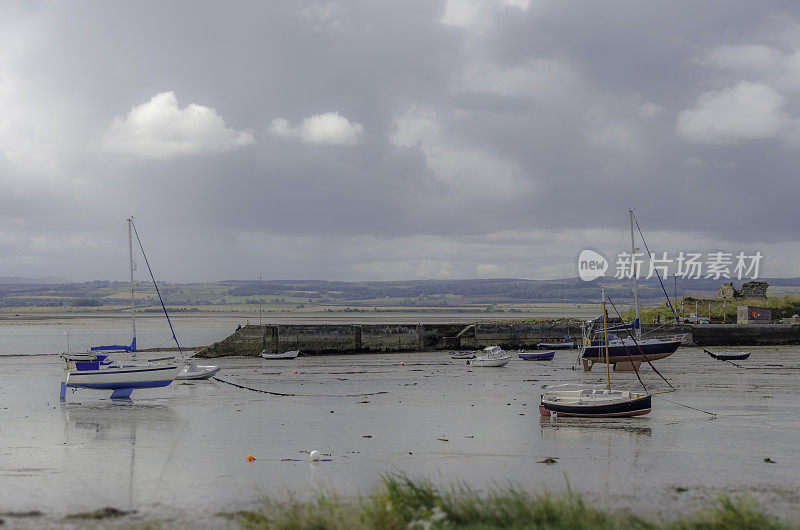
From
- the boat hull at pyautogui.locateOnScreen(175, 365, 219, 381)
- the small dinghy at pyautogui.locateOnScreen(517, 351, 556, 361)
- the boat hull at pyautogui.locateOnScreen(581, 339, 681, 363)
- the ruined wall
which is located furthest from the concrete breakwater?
the boat hull at pyautogui.locateOnScreen(581, 339, 681, 363)

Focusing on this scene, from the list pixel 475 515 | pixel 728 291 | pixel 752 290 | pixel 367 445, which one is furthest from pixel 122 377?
pixel 728 291

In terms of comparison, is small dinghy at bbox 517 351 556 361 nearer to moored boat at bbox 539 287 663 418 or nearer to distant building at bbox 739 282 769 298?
moored boat at bbox 539 287 663 418

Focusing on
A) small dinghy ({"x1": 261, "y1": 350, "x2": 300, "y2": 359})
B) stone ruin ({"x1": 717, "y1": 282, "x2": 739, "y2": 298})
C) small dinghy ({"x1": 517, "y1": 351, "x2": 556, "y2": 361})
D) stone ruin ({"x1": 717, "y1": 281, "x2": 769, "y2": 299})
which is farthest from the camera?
stone ruin ({"x1": 717, "y1": 282, "x2": 739, "y2": 298})

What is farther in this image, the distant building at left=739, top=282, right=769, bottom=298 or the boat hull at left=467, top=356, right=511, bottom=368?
the distant building at left=739, top=282, right=769, bottom=298

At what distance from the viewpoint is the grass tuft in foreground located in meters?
10.6

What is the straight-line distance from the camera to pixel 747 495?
13203 mm

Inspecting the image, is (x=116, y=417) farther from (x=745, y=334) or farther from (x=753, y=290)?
(x=753, y=290)

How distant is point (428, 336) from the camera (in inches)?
2136

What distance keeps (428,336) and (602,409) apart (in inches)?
1243

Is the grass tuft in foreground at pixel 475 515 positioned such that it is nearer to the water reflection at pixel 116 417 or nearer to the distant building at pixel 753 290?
the water reflection at pixel 116 417

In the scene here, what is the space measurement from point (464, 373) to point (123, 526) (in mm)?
28035

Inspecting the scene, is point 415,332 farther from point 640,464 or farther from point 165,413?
point 640,464

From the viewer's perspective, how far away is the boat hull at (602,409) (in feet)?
74.5

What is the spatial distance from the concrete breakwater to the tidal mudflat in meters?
16.9
